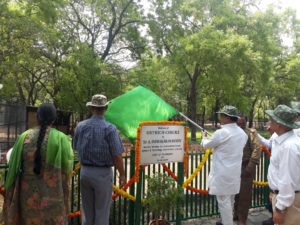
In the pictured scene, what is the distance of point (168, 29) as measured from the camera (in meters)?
23.9

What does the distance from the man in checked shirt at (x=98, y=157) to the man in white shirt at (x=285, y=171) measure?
1.69 m

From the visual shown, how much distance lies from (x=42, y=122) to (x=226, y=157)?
2.69m

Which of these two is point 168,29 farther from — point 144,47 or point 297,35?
point 297,35

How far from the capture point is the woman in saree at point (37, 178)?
3.56 m

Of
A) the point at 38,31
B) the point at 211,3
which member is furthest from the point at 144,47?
the point at 38,31

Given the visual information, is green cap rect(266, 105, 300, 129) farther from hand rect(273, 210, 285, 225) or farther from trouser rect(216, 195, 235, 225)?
trouser rect(216, 195, 235, 225)

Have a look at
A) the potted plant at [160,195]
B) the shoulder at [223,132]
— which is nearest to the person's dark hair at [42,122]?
the potted plant at [160,195]

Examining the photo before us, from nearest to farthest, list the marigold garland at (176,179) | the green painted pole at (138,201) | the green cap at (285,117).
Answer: the green cap at (285,117), the green painted pole at (138,201), the marigold garland at (176,179)

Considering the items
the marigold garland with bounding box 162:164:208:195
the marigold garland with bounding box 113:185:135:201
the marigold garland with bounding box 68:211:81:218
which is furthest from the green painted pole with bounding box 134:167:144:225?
the marigold garland with bounding box 68:211:81:218

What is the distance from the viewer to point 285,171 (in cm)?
329

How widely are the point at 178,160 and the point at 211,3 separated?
22.4 meters

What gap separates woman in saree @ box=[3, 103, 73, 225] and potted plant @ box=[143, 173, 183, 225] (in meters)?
1.69

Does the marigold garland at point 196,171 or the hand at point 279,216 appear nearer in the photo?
the hand at point 279,216

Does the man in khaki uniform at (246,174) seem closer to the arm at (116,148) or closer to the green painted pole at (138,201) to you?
the green painted pole at (138,201)
